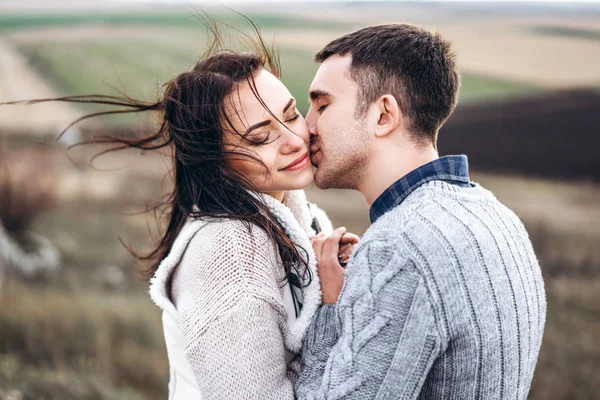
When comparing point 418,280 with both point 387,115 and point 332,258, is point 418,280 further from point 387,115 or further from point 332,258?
point 387,115

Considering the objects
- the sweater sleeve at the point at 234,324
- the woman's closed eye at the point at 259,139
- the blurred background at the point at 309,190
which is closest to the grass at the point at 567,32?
the blurred background at the point at 309,190

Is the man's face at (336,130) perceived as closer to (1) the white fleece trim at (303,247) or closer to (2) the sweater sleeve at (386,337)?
(1) the white fleece trim at (303,247)

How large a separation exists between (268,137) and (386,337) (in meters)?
1.07

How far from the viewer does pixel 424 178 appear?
2258 mm

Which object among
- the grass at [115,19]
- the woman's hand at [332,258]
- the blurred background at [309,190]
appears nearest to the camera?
the woman's hand at [332,258]

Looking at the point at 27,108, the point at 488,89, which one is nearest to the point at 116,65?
the point at 27,108

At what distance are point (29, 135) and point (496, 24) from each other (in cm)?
838

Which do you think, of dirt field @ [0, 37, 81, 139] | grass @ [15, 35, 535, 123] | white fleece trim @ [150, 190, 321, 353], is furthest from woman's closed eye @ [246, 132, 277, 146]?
dirt field @ [0, 37, 81, 139]

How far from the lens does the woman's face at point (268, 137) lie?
242cm

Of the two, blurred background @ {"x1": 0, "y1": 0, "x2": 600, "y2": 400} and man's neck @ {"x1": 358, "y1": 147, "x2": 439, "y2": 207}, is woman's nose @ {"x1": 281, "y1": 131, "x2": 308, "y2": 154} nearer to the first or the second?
man's neck @ {"x1": 358, "y1": 147, "x2": 439, "y2": 207}

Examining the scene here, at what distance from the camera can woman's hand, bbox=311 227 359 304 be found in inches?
86.7

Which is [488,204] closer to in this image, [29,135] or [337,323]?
[337,323]

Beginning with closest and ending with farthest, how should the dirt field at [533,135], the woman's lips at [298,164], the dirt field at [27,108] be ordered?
the woman's lips at [298,164]
the dirt field at [533,135]
the dirt field at [27,108]

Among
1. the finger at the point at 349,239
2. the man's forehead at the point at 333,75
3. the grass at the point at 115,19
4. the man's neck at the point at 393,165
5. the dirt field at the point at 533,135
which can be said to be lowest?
the dirt field at the point at 533,135
